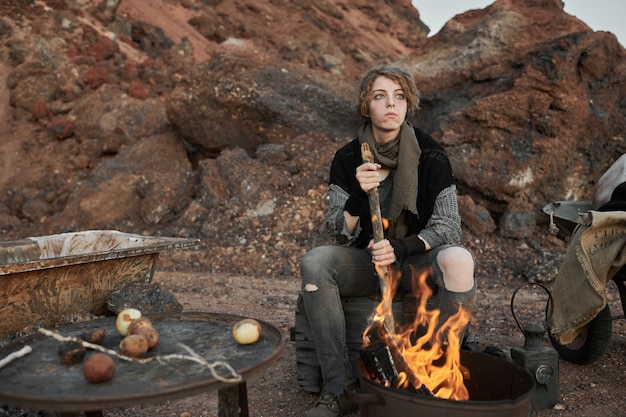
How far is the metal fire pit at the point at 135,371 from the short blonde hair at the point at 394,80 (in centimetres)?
154

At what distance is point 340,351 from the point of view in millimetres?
2943

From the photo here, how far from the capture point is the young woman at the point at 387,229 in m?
2.78

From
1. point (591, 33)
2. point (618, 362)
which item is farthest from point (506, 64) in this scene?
point (618, 362)

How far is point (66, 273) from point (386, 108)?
242 cm

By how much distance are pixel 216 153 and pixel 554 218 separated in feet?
23.8

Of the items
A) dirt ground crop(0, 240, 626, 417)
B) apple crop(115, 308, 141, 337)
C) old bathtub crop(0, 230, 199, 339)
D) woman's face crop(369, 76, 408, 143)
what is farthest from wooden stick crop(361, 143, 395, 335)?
old bathtub crop(0, 230, 199, 339)

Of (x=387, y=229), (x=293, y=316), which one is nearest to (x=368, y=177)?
(x=387, y=229)

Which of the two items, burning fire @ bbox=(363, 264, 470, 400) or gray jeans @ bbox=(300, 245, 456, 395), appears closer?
burning fire @ bbox=(363, 264, 470, 400)

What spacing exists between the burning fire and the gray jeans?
19 cm

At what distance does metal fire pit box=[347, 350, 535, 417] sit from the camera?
1.91 metres

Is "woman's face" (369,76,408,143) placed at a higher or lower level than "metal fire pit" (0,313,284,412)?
higher

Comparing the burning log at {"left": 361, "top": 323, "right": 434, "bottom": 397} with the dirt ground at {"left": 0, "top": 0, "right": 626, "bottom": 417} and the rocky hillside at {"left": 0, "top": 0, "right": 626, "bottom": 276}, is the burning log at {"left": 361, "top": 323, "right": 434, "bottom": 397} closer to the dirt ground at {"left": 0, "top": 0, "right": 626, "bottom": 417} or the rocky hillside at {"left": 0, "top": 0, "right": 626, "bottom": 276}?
the dirt ground at {"left": 0, "top": 0, "right": 626, "bottom": 417}

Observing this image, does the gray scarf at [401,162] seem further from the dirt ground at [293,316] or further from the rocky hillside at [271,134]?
the rocky hillside at [271,134]

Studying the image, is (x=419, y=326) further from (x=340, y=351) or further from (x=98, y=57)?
(x=98, y=57)
